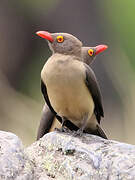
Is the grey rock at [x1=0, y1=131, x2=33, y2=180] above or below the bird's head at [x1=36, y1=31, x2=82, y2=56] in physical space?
below

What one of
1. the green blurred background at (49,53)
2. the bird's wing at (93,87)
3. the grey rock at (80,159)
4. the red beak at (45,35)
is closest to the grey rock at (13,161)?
the grey rock at (80,159)

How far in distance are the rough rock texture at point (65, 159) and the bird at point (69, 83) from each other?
0.47 m

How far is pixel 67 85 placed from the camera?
18.9ft

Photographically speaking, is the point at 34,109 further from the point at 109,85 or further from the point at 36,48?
the point at 36,48

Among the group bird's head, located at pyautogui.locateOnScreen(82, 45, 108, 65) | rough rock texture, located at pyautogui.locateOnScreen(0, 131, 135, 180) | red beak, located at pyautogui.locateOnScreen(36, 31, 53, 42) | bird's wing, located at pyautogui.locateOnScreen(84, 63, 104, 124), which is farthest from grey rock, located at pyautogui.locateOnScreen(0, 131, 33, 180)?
bird's head, located at pyautogui.locateOnScreen(82, 45, 108, 65)

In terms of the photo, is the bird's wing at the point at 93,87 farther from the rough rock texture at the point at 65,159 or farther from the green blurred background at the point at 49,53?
the green blurred background at the point at 49,53

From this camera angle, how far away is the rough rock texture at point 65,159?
15.2ft

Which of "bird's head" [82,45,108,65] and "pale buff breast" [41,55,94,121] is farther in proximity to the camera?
"bird's head" [82,45,108,65]

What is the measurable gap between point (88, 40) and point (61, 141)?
7.92 metres

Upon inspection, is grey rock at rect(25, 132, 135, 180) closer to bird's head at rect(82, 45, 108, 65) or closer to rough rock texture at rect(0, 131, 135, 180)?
rough rock texture at rect(0, 131, 135, 180)

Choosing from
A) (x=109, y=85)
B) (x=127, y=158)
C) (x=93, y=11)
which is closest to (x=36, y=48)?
(x=93, y=11)

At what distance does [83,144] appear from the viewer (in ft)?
17.8

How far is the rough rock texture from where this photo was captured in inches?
182

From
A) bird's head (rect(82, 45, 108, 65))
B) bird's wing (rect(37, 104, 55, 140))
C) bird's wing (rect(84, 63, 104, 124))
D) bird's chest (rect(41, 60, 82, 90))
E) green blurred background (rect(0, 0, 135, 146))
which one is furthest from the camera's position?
green blurred background (rect(0, 0, 135, 146))
